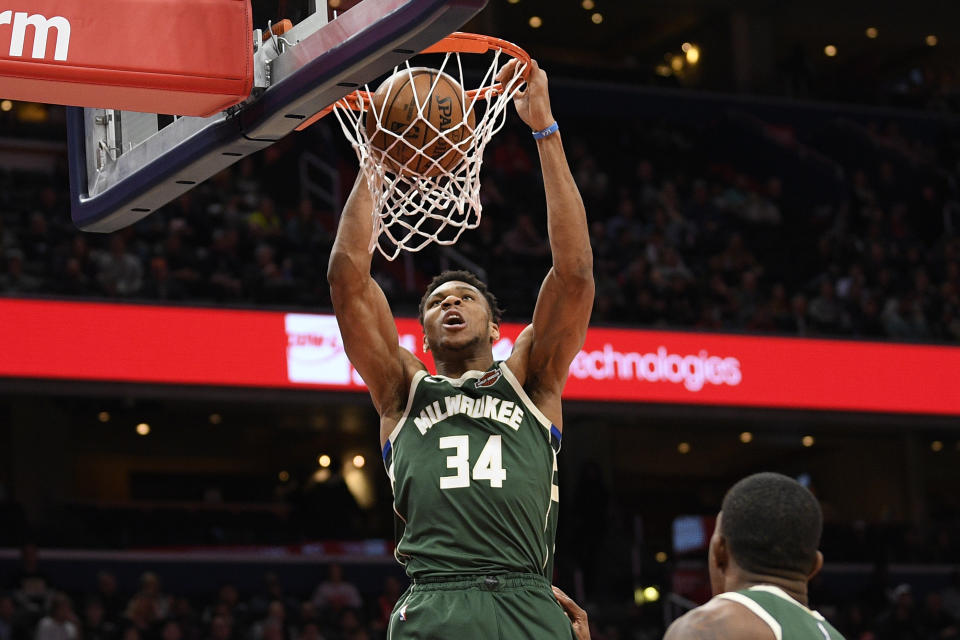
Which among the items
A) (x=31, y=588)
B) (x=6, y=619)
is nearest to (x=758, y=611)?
(x=6, y=619)

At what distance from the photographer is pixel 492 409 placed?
4.53m

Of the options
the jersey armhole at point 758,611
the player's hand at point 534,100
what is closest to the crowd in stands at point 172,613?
the player's hand at point 534,100

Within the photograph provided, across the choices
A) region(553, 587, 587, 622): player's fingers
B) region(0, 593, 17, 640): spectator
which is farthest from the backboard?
region(0, 593, 17, 640): spectator

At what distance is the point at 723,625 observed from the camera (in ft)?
9.48

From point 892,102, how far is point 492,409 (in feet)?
63.2

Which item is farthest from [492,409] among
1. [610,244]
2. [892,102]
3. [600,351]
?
[892,102]

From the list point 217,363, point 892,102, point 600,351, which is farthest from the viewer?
point 892,102

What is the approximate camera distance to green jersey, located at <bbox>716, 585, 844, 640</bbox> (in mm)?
2912

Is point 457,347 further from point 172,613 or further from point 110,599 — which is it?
point 110,599

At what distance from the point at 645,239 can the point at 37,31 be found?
1308cm

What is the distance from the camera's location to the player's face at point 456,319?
15.4 ft

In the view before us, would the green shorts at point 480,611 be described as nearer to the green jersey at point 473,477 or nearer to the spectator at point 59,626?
the green jersey at point 473,477

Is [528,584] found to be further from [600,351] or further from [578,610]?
[600,351]

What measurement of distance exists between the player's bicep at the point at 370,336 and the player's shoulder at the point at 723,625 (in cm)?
190
